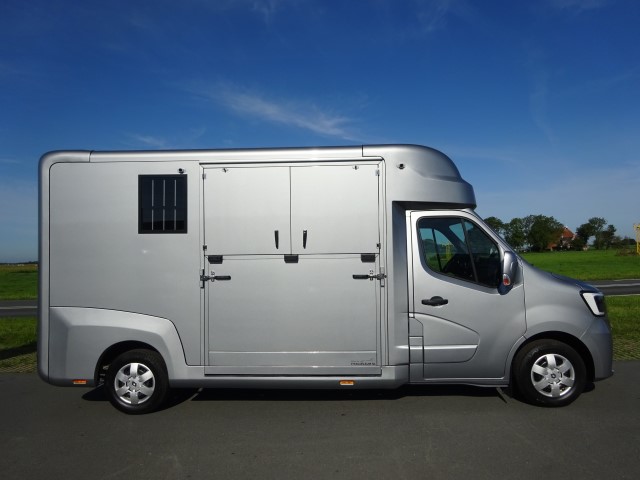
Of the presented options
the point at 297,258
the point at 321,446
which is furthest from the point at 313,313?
the point at 321,446

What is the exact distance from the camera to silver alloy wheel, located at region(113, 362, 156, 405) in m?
5.38

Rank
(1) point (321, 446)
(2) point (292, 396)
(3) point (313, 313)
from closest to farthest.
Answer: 1. (1) point (321, 446)
2. (3) point (313, 313)
3. (2) point (292, 396)

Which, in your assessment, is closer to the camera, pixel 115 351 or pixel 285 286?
pixel 285 286

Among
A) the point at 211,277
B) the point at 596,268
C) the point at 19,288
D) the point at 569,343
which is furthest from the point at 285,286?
the point at 596,268

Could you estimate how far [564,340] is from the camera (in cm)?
534

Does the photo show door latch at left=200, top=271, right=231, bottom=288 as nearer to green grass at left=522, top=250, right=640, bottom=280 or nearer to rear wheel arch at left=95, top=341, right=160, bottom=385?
rear wheel arch at left=95, top=341, right=160, bottom=385

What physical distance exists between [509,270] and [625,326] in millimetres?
6680

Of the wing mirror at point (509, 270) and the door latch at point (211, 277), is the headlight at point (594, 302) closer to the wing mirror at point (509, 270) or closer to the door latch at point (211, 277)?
the wing mirror at point (509, 270)

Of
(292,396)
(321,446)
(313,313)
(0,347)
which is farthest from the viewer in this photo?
(0,347)

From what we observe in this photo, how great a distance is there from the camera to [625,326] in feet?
33.2

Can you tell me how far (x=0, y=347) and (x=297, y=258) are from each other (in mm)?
7748

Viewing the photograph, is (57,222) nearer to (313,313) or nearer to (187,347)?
(187,347)

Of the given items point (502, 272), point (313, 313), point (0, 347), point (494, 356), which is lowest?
point (0, 347)

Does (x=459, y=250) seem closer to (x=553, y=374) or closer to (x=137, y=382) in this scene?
(x=553, y=374)
